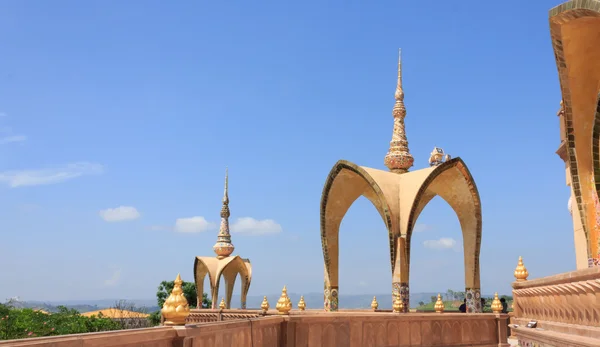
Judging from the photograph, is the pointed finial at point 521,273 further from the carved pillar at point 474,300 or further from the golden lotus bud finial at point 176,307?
the golden lotus bud finial at point 176,307

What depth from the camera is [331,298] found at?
19562mm

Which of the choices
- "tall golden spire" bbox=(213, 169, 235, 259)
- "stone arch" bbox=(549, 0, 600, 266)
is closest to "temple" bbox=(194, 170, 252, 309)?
"tall golden spire" bbox=(213, 169, 235, 259)

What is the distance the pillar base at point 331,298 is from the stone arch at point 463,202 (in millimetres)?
3801

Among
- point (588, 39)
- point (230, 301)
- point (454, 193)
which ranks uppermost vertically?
point (588, 39)

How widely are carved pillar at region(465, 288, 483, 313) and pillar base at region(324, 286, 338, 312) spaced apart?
14.5 feet

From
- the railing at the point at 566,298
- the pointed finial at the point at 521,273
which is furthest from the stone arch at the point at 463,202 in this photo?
the railing at the point at 566,298

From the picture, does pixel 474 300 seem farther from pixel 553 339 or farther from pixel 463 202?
pixel 553 339

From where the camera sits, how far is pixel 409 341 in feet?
39.1

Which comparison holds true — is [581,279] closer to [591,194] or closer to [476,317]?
[591,194]

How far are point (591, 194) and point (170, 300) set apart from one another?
8843mm

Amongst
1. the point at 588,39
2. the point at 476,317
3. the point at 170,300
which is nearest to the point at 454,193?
the point at 476,317

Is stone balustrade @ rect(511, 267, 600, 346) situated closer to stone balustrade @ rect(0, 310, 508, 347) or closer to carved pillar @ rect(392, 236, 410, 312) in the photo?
stone balustrade @ rect(0, 310, 508, 347)

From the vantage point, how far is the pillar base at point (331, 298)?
63.9ft

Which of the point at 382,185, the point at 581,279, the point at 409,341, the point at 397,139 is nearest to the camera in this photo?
the point at 581,279
